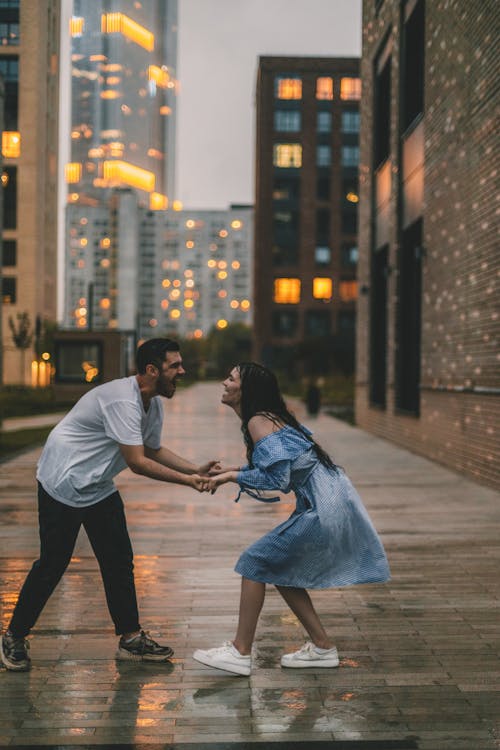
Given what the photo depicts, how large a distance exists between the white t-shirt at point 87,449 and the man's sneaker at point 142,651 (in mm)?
839

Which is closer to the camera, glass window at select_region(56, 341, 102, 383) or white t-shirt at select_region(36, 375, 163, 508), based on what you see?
white t-shirt at select_region(36, 375, 163, 508)

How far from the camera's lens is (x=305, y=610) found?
4586mm

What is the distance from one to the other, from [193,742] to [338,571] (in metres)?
1.15

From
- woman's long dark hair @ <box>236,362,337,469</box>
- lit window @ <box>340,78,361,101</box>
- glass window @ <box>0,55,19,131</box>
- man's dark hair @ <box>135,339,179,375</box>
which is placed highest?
lit window @ <box>340,78,361,101</box>

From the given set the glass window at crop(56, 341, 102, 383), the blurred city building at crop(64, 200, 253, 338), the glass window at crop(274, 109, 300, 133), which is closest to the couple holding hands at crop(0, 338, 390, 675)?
the glass window at crop(56, 341, 102, 383)

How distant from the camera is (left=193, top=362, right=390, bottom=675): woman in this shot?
170 inches

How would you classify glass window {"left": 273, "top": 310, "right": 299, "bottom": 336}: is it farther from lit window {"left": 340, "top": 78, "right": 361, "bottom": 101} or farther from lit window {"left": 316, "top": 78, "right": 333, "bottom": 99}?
lit window {"left": 340, "top": 78, "right": 361, "bottom": 101}

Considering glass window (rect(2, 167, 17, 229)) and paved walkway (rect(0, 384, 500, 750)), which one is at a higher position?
glass window (rect(2, 167, 17, 229))

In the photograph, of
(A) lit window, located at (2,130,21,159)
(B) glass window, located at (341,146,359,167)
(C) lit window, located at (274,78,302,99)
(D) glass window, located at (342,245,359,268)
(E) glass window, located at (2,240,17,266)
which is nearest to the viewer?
(A) lit window, located at (2,130,21,159)

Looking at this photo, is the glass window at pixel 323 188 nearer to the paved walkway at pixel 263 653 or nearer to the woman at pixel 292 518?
the paved walkway at pixel 263 653

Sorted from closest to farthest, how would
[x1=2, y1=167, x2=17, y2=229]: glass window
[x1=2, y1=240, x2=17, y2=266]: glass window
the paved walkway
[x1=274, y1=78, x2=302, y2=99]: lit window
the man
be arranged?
the paved walkway, the man, [x1=2, y1=167, x2=17, y2=229]: glass window, [x1=2, y1=240, x2=17, y2=266]: glass window, [x1=274, y1=78, x2=302, y2=99]: lit window

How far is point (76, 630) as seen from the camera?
5383 mm

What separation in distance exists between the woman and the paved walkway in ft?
1.61

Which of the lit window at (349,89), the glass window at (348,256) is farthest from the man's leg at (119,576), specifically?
the lit window at (349,89)
